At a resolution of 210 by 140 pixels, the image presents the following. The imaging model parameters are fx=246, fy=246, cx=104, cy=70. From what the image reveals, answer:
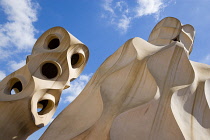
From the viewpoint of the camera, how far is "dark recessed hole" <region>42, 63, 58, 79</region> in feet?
22.1

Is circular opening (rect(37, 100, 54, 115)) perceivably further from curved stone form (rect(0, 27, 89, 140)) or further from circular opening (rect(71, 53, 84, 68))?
circular opening (rect(71, 53, 84, 68))

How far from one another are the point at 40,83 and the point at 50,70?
835 millimetres

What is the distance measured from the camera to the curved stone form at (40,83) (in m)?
5.67

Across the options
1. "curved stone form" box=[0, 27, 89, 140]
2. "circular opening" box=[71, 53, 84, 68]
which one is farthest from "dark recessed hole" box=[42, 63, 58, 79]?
"circular opening" box=[71, 53, 84, 68]

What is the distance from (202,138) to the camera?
3654mm

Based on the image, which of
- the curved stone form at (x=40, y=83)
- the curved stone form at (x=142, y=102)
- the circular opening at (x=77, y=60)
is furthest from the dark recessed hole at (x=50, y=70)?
the curved stone form at (x=142, y=102)

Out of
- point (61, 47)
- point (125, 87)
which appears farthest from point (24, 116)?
point (125, 87)

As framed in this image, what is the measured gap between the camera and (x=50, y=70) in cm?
690

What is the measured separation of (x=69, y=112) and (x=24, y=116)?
1.62 meters

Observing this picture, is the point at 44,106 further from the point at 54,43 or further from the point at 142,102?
the point at 142,102

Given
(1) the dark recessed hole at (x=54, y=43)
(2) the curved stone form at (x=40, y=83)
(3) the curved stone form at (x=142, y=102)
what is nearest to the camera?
(3) the curved stone form at (x=142, y=102)

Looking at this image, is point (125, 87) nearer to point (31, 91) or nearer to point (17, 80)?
point (31, 91)

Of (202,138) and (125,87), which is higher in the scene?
(125,87)

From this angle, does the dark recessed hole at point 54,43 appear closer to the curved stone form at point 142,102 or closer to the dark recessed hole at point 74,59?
the dark recessed hole at point 74,59
